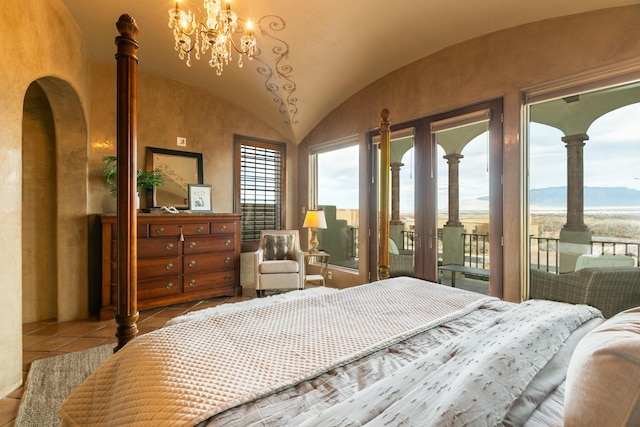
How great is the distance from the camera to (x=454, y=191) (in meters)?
3.44

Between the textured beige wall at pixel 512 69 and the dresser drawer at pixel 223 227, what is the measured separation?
249 centimetres

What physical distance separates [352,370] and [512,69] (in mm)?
3121

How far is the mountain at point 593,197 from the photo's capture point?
2.40 m

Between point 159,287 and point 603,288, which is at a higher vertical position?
Result: point 603,288

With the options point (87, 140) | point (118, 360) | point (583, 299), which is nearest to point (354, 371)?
point (118, 360)

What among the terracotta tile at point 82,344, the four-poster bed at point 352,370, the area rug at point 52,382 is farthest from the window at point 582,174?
the terracotta tile at point 82,344

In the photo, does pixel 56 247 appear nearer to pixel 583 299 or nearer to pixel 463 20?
pixel 463 20

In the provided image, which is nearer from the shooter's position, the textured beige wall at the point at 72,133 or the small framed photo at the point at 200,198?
the textured beige wall at the point at 72,133

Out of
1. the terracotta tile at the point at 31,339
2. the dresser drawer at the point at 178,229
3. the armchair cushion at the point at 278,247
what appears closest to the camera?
the terracotta tile at the point at 31,339

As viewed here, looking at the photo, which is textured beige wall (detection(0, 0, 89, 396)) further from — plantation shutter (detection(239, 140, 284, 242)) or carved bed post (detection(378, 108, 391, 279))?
plantation shutter (detection(239, 140, 284, 242))

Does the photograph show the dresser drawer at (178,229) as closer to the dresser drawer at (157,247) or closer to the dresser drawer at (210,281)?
the dresser drawer at (157,247)

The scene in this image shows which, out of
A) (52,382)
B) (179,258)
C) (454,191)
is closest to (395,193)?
(454,191)

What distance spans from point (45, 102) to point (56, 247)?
1.52 metres

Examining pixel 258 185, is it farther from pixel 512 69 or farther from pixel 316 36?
pixel 512 69
